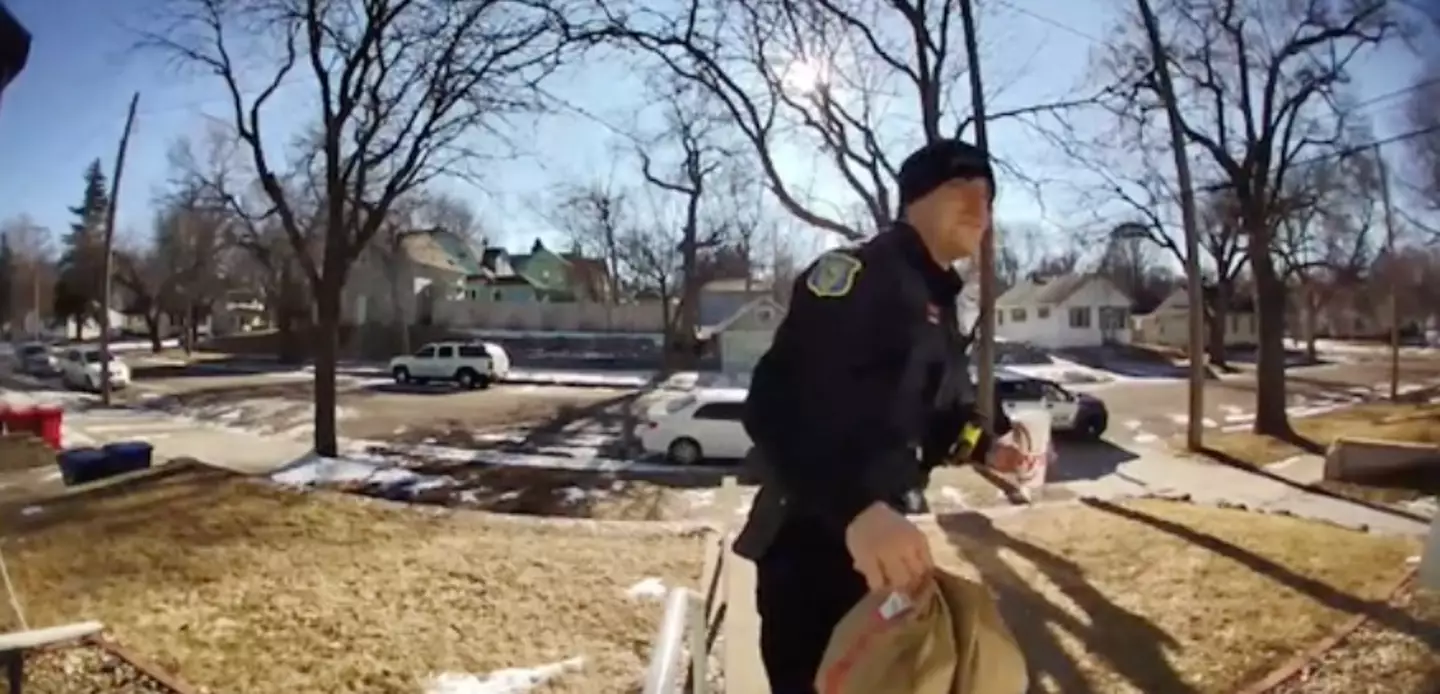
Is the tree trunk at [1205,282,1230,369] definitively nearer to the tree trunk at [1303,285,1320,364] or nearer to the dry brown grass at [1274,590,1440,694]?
the tree trunk at [1303,285,1320,364]

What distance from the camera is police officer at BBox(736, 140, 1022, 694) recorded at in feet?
2.80

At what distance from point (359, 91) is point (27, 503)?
13.9 ft

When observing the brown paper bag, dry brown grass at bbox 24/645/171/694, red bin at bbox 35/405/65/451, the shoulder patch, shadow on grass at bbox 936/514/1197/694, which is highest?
the shoulder patch

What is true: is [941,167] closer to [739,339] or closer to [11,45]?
[11,45]

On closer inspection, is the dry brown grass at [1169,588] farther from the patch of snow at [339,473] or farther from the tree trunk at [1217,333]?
the tree trunk at [1217,333]

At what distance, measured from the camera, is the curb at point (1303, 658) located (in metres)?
2.51

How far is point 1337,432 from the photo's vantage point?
9.80 meters

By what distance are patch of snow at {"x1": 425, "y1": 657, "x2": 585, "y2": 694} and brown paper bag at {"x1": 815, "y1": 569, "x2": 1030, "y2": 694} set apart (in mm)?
2053

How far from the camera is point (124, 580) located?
146 inches

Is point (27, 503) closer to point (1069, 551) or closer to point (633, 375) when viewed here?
point (1069, 551)

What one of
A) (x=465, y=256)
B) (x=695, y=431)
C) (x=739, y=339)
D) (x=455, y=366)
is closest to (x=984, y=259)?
(x=695, y=431)

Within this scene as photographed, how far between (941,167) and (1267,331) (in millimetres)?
10874

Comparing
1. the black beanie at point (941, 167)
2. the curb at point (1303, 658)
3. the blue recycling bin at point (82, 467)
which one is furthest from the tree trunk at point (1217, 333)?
the black beanie at point (941, 167)

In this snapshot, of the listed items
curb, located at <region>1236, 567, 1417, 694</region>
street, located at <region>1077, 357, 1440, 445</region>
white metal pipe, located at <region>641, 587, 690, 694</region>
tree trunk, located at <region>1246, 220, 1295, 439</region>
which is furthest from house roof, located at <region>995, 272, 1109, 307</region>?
white metal pipe, located at <region>641, 587, 690, 694</region>
